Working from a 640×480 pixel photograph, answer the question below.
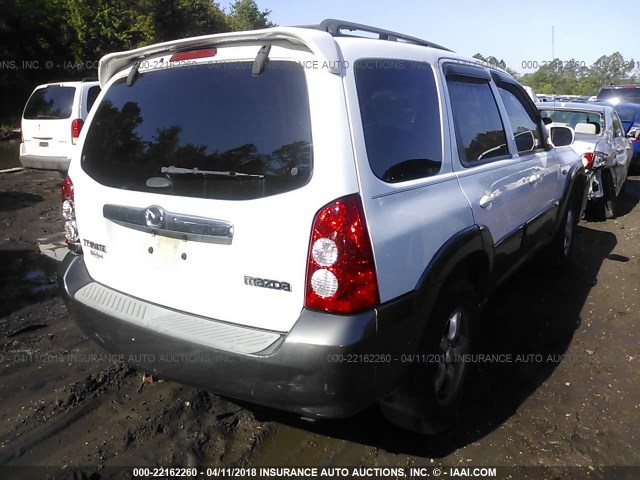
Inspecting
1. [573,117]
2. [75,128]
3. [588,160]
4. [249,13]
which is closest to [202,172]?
[588,160]

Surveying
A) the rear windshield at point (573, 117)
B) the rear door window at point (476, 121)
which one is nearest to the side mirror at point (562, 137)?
the rear door window at point (476, 121)

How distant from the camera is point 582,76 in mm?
50281

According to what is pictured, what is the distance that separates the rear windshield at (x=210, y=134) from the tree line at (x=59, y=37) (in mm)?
22994

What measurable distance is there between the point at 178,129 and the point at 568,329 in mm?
3392

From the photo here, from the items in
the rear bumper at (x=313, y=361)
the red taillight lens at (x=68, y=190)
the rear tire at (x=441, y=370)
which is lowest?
the rear tire at (x=441, y=370)

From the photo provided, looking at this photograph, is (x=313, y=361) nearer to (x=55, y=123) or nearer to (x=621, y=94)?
(x=55, y=123)

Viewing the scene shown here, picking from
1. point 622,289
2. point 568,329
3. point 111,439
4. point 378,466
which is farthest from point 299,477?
point 622,289

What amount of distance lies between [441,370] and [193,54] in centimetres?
200

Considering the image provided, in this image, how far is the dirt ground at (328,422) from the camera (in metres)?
2.71

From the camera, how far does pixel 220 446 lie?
277cm

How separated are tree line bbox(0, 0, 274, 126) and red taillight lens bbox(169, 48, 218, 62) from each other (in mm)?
23165

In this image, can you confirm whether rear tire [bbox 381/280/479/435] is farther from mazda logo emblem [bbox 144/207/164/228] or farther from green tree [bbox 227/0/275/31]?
green tree [bbox 227/0/275/31]

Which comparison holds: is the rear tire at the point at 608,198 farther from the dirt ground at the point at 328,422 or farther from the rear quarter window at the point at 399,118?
the rear quarter window at the point at 399,118

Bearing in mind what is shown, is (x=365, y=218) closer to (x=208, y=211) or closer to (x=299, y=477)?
(x=208, y=211)
